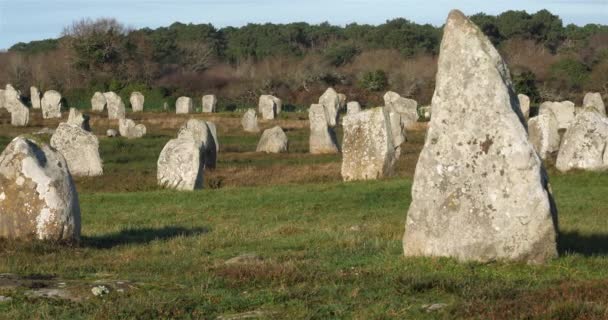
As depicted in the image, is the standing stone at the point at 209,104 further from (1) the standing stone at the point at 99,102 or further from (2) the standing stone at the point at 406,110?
(2) the standing stone at the point at 406,110

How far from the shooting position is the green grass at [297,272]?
10656 millimetres

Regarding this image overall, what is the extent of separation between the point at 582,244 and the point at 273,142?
3010 cm

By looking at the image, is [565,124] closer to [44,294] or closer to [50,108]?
→ [50,108]

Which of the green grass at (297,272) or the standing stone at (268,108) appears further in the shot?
the standing stone at (268,108)

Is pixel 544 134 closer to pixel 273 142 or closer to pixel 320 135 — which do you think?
pixel 320 135

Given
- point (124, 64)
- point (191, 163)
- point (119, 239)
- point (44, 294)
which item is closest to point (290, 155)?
Result: point (191, 163)

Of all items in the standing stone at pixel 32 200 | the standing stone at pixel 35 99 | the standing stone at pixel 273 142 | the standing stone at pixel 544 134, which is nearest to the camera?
the standing stone at pixel 32 200

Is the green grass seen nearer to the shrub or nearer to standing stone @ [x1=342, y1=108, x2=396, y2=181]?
standing stone @ [x1=342, y1=108, x2=396, y2=181]

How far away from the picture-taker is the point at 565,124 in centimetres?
5922

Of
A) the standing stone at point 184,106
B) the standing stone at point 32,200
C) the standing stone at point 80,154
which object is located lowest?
the standing stone at point 184,106

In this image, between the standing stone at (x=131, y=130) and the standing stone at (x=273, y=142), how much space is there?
8.51 metres

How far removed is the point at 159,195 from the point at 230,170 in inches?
352

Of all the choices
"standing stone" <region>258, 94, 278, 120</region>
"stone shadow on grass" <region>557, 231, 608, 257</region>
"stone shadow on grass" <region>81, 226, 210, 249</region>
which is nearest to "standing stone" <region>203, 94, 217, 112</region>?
"standing stone" <region>258, 94, 278, 120</region>

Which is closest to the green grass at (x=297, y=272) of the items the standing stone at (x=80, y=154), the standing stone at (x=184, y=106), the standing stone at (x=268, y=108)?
the standing stone at (x=80, y=154)
